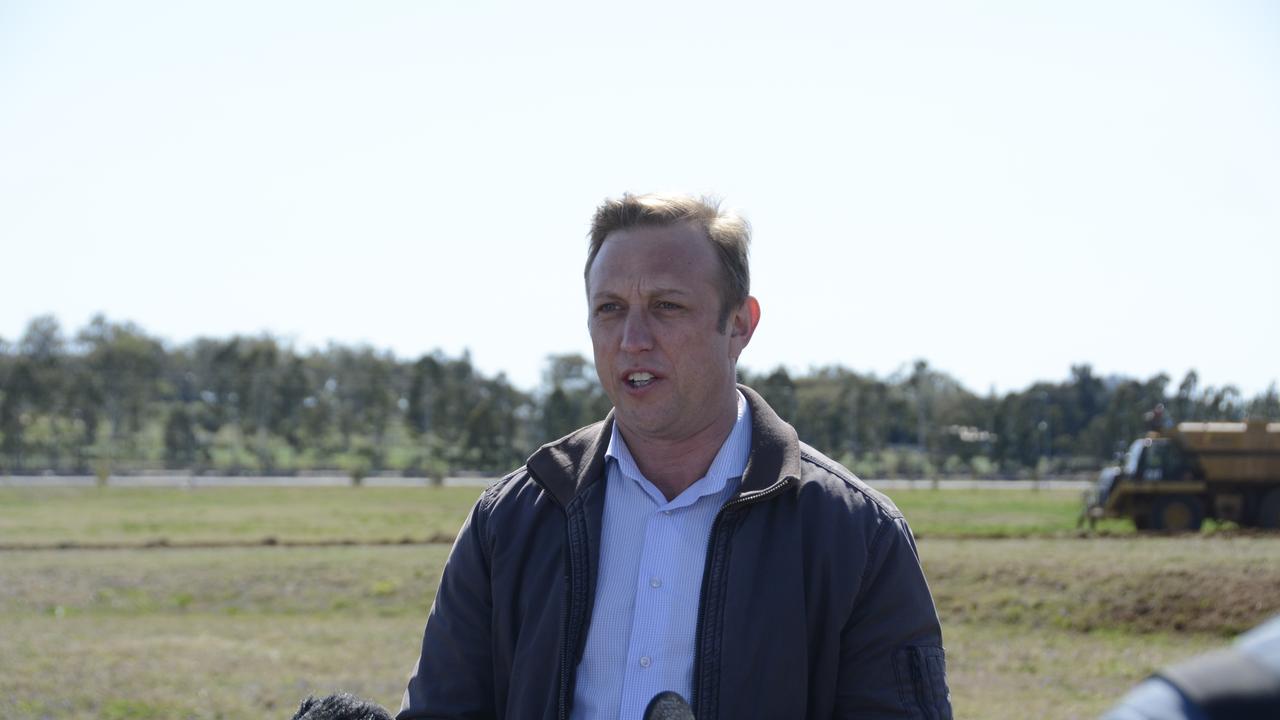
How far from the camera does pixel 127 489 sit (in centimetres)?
4756

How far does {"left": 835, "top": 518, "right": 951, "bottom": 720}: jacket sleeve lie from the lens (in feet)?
7.88

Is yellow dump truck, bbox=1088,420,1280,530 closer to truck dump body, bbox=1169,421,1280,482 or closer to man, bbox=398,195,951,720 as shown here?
truck dump body, bbox=1169,421,1280,482

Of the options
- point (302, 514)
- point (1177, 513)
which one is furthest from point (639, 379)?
point (302, 514)

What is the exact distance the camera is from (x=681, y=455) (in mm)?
2717

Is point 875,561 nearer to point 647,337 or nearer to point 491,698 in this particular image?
point 647,337

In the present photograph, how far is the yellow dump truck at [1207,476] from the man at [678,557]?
1056 inches

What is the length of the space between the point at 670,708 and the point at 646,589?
2.33ft

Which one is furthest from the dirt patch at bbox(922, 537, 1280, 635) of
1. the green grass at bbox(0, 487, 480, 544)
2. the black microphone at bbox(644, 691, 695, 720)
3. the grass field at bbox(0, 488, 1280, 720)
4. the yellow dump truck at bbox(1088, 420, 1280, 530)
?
the black microphone at bbox(644, 691, 695, 720)

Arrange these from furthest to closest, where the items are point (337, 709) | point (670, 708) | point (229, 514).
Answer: point (229, 514), point (337, 709), point (670, 708)

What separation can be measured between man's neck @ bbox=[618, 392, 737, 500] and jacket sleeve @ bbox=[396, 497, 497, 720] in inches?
15.6

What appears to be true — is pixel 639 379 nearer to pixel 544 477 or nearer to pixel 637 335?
pixel 637 335

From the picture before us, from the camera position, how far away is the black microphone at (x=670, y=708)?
1.84 meters

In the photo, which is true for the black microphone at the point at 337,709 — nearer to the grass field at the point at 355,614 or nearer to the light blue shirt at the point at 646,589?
the light blue shirt at the point at 646,589

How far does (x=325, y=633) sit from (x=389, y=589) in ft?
8.88
